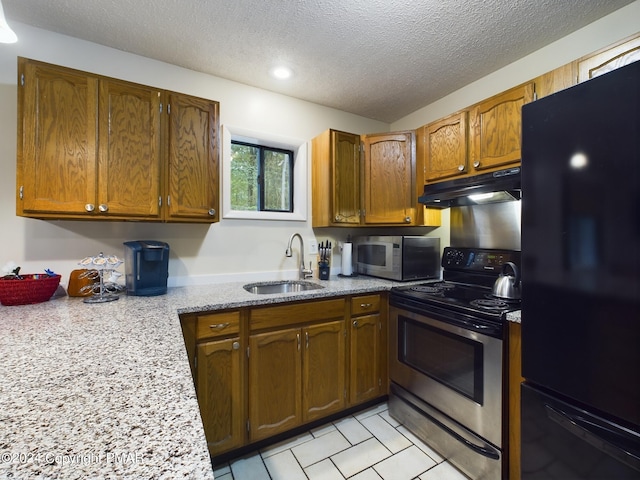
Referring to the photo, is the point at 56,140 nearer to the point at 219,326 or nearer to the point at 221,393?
the point at 219,326

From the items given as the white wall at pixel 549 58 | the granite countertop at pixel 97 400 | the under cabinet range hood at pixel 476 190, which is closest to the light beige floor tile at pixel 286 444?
the granite countertop at pixel 97 400

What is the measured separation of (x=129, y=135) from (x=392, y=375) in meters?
2.25

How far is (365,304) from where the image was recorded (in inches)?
80.2

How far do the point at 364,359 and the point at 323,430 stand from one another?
0.52 metres

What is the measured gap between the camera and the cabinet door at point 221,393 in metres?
1.53

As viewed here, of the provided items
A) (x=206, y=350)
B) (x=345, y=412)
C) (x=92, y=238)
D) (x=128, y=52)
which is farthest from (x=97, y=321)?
(x=128, y=52)

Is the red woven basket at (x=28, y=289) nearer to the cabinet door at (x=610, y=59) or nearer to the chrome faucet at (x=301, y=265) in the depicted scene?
the chrome faucet at (x=301, y=265)

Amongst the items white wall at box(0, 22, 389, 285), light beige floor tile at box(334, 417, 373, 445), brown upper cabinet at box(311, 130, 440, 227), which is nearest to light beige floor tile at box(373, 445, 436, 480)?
light beige floor tile at box(334, 417, 373, 445)

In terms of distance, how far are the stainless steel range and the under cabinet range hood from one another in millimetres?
373

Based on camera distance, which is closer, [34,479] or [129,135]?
[34,479]

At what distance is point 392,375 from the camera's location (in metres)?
2.04

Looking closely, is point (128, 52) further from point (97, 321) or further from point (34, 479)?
point (34, 479)

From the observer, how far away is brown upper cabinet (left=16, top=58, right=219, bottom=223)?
4.73 ft

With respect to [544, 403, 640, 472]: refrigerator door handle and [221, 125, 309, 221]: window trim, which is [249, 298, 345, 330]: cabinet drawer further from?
[544, 403, 640, 472]: refrigerator door handle
